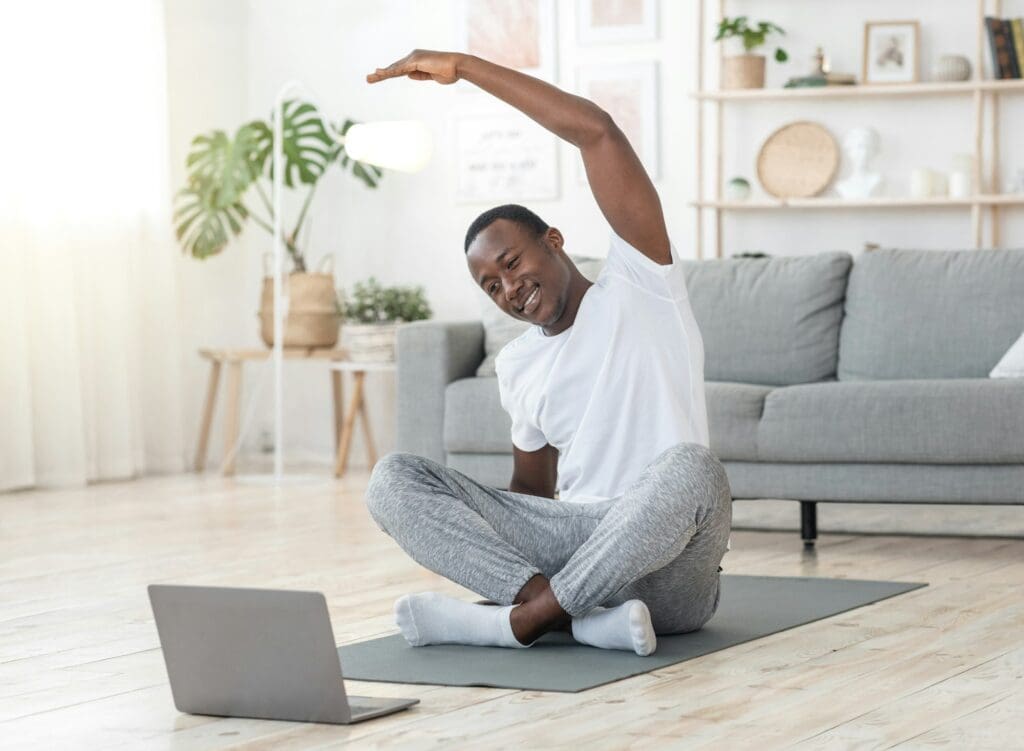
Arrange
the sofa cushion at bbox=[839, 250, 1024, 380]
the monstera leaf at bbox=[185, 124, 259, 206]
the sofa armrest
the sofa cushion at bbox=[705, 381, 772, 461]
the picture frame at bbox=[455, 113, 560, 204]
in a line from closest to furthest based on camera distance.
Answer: the sofa cushion at bbox=[705, 381, 772, 461]
the sofa cushion at bbox=[839, 250, 1024, 380]
the sofa armrest
the monstera leaf at bbox=[185, 124, 259, 206]
the picture frame at bbox=[455, 113, 560, 204]

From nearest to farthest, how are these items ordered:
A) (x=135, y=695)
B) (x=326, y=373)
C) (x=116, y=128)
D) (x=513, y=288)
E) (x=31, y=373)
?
(x=135, y=695), (x=513, y=288), (x=31, y=373), (x=116, y=128), (x=326, y=373)

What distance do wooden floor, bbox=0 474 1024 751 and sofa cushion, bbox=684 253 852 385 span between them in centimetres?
51

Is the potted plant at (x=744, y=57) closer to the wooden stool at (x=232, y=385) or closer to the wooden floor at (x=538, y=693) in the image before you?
the wooden stool at (x=232, y=385)

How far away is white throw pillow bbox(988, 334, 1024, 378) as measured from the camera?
3930 millimetres

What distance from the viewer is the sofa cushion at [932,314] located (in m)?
4.16

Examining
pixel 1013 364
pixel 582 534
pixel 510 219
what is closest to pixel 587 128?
pixel 510 219

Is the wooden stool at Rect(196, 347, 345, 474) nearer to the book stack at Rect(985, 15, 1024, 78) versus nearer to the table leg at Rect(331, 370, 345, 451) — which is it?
the table leg at Rect(331, 370, 345, 451)

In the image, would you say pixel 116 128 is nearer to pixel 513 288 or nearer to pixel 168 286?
pixel 168 286

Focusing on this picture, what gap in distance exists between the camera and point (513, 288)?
7.93ft

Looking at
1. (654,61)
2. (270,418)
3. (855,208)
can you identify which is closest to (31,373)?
(270,418)

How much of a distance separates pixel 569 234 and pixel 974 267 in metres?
2.04

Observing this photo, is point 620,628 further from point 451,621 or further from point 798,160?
point 798,160

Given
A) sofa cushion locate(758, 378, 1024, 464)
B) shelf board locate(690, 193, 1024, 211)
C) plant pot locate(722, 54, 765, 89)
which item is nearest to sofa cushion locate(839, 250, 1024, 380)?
sofa cushion locate(758, 378, 1024, 464)

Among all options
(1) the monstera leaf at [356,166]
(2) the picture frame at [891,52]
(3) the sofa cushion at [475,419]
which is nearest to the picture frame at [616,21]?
(2) the picture frame at [891,52]
